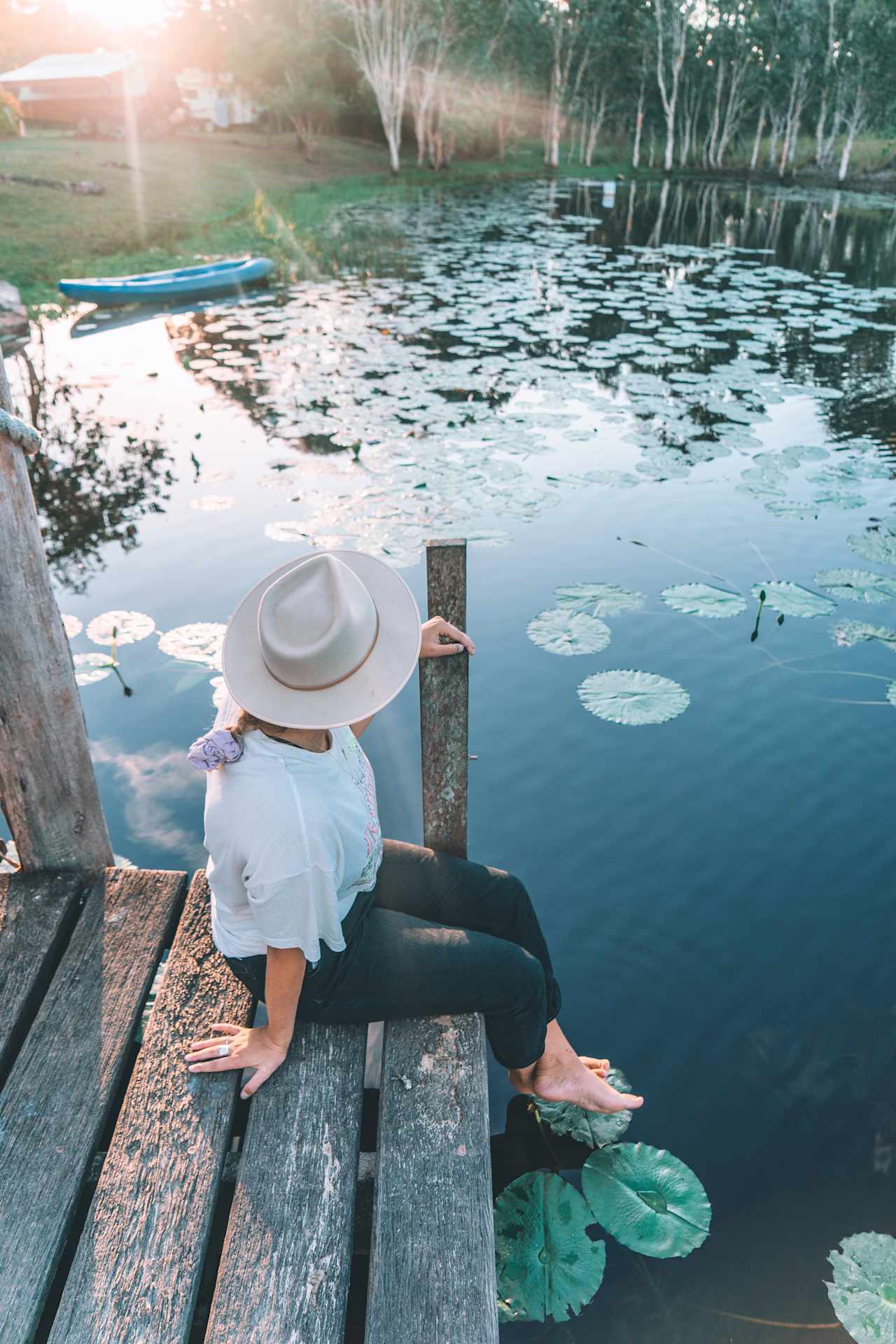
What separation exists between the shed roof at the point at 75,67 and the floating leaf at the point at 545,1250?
121 ft

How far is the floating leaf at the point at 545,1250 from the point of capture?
1814mm

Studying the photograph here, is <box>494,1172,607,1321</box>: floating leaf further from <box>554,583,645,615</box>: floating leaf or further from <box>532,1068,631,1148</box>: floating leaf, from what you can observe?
<box>554,583,645,615</box>: floating leaf

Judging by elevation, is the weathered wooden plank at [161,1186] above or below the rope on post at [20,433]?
below

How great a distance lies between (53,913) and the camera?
2.13 meters

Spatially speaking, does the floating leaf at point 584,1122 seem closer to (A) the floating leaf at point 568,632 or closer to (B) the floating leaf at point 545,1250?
(B) the floating leaf at point 545,1250

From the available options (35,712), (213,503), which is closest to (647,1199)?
(35,712)

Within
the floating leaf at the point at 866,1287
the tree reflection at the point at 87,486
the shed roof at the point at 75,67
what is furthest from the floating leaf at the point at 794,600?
the shed roof at the point at 75,67

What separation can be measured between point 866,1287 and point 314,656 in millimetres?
1872

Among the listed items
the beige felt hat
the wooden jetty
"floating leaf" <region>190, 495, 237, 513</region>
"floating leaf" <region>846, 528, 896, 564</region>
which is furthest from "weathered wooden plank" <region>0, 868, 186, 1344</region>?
"floating leaf" <region>846, 528, 896, 564</region>

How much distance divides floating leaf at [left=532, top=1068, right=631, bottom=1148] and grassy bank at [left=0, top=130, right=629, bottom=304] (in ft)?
40.2

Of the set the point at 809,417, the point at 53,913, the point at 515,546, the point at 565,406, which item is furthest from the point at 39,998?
the point at 809,417

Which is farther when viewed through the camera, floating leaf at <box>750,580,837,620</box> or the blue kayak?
the blue kayak

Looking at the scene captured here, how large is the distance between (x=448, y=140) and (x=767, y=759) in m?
34.6

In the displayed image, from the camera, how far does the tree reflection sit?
16.8 feet
